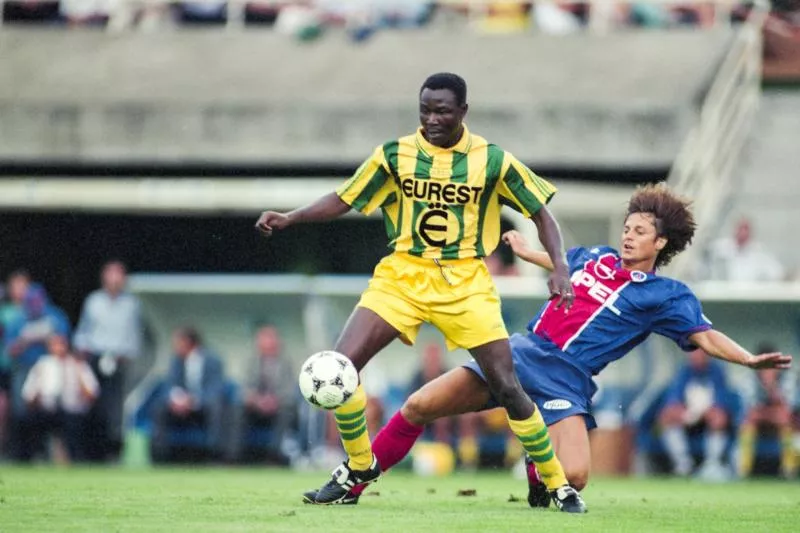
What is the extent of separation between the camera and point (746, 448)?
16.3 m

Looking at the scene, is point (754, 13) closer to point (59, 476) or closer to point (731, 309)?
point (731, 309)

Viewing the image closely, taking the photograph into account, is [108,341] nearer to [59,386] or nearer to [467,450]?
[59,386]

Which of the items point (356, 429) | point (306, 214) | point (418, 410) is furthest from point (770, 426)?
A: point (306, 214)

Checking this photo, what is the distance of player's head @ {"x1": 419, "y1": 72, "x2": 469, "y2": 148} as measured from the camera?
8461mm

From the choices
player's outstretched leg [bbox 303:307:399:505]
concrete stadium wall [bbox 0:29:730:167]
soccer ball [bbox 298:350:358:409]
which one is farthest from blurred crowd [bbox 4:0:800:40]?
soccer ball [bbox 298:350:358:409]

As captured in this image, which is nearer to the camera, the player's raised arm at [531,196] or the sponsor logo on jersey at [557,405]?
the player's raised arm at [531,196]

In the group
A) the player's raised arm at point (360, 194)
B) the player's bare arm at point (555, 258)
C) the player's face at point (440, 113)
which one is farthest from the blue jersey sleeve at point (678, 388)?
the player's face at point (440, 113)

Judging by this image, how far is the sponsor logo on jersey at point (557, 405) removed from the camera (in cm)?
938

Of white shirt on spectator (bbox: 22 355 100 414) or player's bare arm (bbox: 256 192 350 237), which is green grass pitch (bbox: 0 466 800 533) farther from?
white shirt on spectator (bbox: 22 355 100 414)

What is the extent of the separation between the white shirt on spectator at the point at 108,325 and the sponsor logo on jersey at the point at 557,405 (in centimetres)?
892

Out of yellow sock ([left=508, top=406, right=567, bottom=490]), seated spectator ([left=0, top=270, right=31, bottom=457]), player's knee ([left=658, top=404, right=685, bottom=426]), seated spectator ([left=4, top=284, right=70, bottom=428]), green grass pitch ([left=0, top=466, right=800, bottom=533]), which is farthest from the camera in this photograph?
seated spectator ([left=0, top=270, right=31, bottom=457])

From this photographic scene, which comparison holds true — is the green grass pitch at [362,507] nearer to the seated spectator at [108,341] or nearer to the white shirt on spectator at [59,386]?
the white shirt on spectator at [59,386]

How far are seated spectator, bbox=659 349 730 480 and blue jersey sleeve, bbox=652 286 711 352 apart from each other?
7072 millimetres

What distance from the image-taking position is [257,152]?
2055 centimetres
